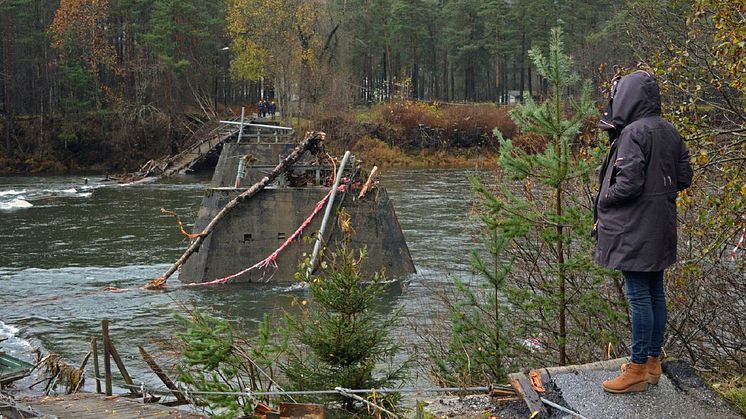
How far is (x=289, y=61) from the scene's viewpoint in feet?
260

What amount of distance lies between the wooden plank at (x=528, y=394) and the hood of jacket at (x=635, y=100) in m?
1.79

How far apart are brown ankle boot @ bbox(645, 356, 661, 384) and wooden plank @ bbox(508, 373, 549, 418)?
0.77m

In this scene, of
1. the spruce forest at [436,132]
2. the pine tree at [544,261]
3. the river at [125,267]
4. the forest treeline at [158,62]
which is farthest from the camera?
the forest treeline at [158,62]

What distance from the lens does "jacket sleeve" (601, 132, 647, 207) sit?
6.27 m

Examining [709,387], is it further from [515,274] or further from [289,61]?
[289,61]

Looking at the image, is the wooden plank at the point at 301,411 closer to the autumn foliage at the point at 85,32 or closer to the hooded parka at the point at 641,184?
the hooded parka at the point at 641,184

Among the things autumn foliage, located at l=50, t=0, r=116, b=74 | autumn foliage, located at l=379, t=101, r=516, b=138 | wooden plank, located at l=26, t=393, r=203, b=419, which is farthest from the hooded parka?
autumn foliage, located at l=50, t=0, r=116, b=74

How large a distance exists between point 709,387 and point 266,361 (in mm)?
3644

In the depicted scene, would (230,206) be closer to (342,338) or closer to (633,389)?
(342,338)

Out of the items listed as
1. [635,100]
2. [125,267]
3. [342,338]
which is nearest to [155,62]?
[125,267]

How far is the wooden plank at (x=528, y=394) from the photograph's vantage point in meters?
6.15

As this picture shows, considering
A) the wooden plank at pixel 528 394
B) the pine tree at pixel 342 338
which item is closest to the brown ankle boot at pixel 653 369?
the wooden plank at pixel 528 394

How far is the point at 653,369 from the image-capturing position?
6.42 m

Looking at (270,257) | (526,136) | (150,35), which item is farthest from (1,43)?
(526,136)
